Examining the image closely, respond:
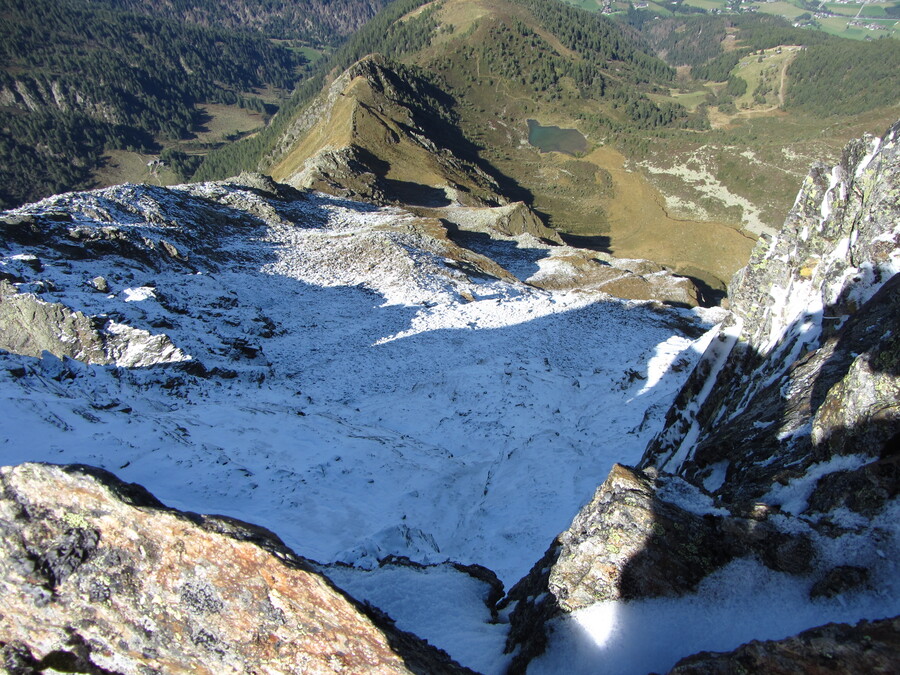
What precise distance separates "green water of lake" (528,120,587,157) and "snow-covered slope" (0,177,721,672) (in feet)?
237

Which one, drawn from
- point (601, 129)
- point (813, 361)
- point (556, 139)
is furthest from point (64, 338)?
point (601, 129)

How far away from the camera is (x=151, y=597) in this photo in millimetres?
5727

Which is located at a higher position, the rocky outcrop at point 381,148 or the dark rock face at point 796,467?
the rocky outcrop at point 381,148

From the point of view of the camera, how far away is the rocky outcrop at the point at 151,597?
5.45 meters

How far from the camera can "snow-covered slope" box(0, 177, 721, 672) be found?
14.9 meters

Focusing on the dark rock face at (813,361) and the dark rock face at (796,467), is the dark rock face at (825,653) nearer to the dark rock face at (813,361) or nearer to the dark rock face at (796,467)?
the dark rock face at (796,467)

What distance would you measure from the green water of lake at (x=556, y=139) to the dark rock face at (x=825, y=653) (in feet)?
339

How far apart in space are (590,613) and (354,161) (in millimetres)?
62546

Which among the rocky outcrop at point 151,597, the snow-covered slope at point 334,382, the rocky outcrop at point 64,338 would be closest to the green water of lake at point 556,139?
the snow-covered slope at point 334,382

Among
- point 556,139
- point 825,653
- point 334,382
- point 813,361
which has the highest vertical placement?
point 556,139

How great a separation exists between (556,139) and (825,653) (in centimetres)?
11295

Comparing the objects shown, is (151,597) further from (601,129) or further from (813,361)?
(601,129)

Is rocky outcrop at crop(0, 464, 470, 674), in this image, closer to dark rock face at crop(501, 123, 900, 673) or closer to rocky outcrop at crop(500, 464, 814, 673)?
rocky outcrop at crop(500, 464, 814, 673)

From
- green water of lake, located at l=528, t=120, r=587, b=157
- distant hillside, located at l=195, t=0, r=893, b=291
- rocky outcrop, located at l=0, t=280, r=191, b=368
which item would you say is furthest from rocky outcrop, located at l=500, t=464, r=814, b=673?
green water of lake, located at l=528, t=120, r=587, b=157
